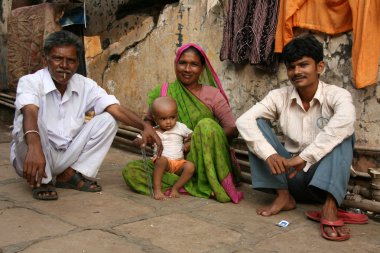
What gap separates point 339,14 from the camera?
373 centimetres

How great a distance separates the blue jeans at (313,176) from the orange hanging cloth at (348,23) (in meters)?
0.70

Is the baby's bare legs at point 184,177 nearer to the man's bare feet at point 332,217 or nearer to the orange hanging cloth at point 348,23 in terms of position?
the man's bare feet at point 332,217

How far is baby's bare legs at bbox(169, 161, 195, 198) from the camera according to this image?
361 cm

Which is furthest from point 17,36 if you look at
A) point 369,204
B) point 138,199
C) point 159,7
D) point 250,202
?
point 369,204

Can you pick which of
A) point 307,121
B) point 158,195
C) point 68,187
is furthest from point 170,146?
point 307,121

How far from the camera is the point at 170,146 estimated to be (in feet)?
12.2

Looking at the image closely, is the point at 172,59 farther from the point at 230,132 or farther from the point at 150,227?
the point at 150,227

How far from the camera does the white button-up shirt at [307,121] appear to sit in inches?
118

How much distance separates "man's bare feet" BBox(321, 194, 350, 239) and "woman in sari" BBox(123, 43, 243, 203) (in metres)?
0.76

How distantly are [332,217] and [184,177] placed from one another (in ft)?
3.79

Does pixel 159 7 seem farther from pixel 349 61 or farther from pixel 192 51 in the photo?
pixel 349 61

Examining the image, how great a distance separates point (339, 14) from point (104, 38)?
11.4 feet

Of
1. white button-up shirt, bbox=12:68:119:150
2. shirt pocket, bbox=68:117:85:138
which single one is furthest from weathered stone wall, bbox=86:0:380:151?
shirt pocket, bbox=68:117:85:138

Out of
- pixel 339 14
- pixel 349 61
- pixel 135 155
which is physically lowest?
pixel 135 155
